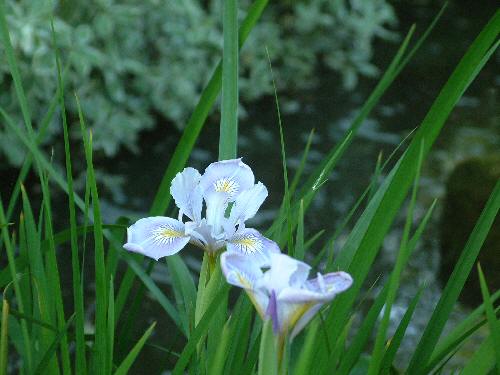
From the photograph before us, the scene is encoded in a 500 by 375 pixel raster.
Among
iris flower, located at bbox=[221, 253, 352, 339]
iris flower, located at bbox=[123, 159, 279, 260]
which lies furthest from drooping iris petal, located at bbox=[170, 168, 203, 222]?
iris flower, located at bbox=[221, 253, 352, 339]

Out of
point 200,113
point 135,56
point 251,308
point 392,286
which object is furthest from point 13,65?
point 135,56

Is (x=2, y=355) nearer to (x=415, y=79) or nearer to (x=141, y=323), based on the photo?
(x=141, y=323)

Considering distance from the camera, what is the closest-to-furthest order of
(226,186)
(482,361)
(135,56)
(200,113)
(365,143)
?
(482,361)
(226,186)
(200,113)
(135,56)
(365,143)

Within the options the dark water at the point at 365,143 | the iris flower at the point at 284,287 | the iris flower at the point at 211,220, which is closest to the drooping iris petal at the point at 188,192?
the iris flower at the point at 211,220

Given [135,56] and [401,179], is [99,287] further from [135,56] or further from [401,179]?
[135,56]

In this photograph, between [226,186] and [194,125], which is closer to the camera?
[226,186]

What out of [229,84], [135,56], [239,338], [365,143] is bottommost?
[365,143]

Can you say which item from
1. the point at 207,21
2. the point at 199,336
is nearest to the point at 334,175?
the point at 207,21
